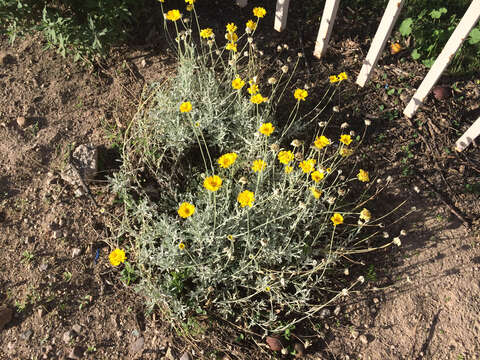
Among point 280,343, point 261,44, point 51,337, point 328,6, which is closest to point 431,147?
point 328,6

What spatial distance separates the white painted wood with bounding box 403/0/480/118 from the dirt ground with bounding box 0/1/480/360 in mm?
182

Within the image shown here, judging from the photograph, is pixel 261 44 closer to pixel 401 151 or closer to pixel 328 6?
pixel 328 6

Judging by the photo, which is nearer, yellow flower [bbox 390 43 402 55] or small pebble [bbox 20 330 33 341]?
small pebble [bbox 20 330 33 341]

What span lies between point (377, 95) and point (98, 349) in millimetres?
3046

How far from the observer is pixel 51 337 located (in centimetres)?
244

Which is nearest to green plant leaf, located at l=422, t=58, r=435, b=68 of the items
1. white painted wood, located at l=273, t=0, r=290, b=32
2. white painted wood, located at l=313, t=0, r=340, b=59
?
white painted wood, located at l=313, t=0, r=340, b=59

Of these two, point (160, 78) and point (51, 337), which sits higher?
point (160, 78)

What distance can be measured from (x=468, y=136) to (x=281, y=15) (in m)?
1.94

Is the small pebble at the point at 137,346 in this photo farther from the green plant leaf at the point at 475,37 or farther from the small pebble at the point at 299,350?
the green plant leaf at the point at 475,37

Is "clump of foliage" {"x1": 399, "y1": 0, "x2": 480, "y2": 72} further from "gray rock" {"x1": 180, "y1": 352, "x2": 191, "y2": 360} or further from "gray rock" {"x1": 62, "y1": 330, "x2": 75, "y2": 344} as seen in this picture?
"gray rock" {"x1": 62, "y1": 330, "x2": 75, "y2": 344}

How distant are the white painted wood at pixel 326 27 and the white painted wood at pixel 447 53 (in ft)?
3.02

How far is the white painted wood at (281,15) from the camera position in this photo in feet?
10.8

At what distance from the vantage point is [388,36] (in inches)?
114

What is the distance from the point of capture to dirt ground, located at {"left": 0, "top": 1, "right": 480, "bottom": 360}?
8.04ft
